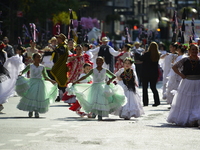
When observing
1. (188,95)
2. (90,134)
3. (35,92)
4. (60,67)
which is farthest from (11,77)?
(90,134)

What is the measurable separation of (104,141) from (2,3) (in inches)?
1114

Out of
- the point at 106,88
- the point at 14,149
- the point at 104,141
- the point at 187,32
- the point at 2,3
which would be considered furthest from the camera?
the point at 2,3

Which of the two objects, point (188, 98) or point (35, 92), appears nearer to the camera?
point (188, 98)

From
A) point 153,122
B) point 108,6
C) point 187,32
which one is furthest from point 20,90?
point 108,6

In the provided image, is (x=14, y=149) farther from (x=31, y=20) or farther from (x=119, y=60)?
(x=31, y=20)

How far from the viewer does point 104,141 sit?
11062mm

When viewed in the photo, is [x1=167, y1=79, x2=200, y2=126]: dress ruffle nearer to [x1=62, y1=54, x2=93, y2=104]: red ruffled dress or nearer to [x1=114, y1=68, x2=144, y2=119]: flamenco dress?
[x1=114, y1=68, x2=144, y2=119]: flamenco dress

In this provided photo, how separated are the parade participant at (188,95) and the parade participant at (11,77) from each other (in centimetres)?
488

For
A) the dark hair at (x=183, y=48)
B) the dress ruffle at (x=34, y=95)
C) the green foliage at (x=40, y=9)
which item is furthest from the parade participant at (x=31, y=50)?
the green foliage at (x=40, y=9)

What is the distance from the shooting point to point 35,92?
15.8 m

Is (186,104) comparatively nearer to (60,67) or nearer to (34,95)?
(34,95)

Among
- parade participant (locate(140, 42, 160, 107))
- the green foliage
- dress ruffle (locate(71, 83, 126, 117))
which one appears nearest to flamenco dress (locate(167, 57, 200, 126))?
dress ruffle (locate(71, 83, 126, 117))

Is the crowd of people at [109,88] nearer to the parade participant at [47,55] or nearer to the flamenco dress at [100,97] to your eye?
the flamenco dress at [100,97]

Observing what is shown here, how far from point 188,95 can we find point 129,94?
7.29 feet
